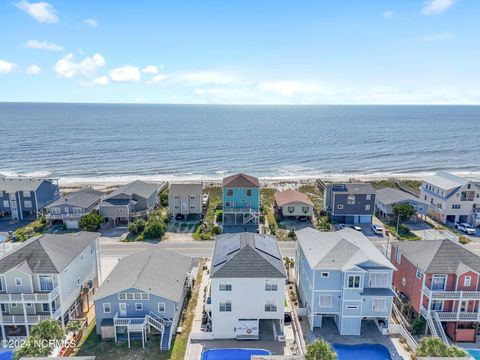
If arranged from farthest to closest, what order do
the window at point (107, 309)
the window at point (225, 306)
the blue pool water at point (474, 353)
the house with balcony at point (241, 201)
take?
1. the house with balcony at point (241, 201)
2. the window at point (107, 309)
3. the window at point (225, 306)
4. the blue pool water at point (474, 353)

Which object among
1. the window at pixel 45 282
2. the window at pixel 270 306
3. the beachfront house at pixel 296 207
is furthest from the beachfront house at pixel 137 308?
the beachfront house at pixel 296 207

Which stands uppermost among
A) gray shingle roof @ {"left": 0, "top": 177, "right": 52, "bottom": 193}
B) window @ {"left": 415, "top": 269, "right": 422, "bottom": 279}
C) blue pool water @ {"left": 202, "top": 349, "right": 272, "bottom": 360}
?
gray shingle roof @ {"left": 0, "top": 177, "right": 52, "bottom": 193}

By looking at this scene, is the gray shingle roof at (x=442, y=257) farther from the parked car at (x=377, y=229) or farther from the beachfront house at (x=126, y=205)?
the beachfront house at (x=126, y=205)

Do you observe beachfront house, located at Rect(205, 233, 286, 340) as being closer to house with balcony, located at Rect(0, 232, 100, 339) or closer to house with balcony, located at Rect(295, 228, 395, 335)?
house with balcony, located at Rect(295, 228, 395, 335)

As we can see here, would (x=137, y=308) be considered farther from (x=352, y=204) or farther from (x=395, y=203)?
(x=395, y=203)

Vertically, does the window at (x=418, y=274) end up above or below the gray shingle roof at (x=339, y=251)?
below

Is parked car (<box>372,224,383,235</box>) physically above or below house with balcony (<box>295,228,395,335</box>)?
below

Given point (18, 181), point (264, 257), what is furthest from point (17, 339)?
point (18, 181)

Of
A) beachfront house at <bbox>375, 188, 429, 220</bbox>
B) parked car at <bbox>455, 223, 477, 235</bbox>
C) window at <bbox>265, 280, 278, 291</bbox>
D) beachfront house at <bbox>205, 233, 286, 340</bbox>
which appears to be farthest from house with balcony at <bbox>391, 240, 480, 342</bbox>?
beachfront house at <bbox>375, 188, 429, 220</bbox>

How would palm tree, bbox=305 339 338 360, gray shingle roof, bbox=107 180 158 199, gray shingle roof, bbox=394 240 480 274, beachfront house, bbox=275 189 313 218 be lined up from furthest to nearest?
gray shingle roof, bbox=107 180 158 199
beachfront house, bbox=275 189 313 218
gray shingle roof, bbox=394 240 480 274
palm tree, bbox=305 339 338 360
